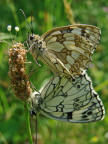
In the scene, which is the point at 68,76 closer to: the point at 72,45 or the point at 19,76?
the point at 72,45

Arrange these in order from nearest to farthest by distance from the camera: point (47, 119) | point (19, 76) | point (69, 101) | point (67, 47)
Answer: point (19, 76) → point (69, 101) → point (67, 47) → point (47, 119)

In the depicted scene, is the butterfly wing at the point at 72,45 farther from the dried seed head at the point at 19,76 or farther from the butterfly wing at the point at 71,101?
the dried seed head at the point at 19,76

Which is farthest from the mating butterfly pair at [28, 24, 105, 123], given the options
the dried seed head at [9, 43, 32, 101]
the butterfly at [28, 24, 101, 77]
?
the dried seed head at [9, 43, 32, 101]

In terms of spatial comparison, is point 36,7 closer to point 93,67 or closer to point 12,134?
point 93,67

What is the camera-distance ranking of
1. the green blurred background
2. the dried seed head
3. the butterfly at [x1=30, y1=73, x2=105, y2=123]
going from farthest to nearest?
the green blurred background
the butterfly at [x1=30, y1=73, x2=105, y2=123]
the dried seed head

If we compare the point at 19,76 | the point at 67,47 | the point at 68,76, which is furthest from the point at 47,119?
the point at 19,76

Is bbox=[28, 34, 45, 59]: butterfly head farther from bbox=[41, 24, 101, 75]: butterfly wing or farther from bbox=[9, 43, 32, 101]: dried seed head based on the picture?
bbox=[9, 43, 32, 101]: dried seed head

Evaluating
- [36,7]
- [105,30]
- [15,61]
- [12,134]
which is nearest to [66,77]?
[15,61]
